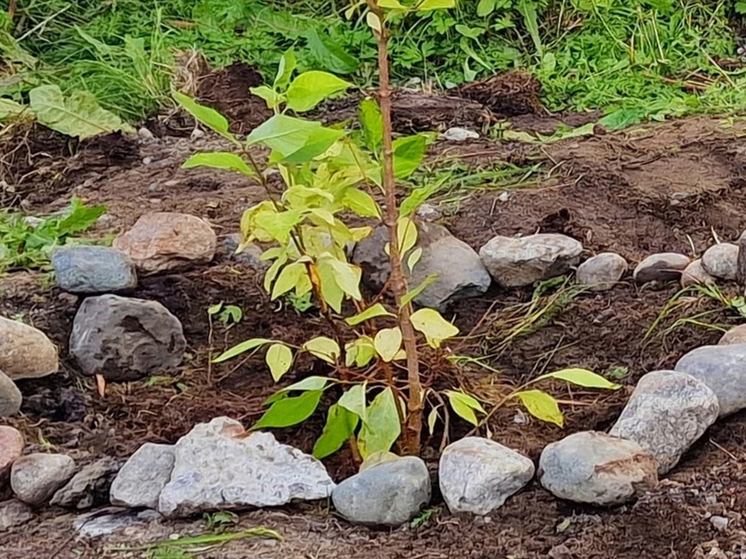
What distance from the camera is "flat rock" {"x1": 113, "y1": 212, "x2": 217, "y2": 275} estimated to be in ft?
8.47

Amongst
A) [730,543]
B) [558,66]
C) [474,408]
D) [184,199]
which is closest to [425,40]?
[558,66]

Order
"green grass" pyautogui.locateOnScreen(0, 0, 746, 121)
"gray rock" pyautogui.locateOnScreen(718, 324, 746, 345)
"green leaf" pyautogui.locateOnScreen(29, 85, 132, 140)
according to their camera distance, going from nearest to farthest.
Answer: "gray rock" pyautogui.locateOnScreen(718, 324, 746, 345)
"green leaf" pyautogui.locateOnScreen(29, 85, 132, 140)
"green grass" pyautogui.locateOnScreen(0, 0, 746, 121)

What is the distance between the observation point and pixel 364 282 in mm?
2490

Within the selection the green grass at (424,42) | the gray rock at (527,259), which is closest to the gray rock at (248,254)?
the gray rock at (527,259)

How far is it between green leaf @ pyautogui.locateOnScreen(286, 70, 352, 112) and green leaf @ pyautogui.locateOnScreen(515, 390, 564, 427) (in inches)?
22.9

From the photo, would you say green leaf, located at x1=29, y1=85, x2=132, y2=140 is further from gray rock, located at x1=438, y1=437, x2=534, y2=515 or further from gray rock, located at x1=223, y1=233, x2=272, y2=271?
gray rock, located at x1=438, y1=437, x2=534, y2=515

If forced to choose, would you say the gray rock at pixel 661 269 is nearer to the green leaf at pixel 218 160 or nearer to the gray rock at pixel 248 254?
the gray rock at pixel 248 254

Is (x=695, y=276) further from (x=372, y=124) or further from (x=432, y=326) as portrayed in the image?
(x=372, y=124)

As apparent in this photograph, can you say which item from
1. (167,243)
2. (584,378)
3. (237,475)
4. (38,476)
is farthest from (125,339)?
(584,378)

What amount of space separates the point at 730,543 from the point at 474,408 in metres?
0.50

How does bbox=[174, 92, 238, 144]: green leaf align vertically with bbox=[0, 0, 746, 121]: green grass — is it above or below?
above

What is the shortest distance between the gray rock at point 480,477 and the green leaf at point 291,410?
0.25 m

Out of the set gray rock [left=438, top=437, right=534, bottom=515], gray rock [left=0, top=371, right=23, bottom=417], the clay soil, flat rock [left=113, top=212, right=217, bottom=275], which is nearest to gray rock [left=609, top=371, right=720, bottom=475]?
the clay soil

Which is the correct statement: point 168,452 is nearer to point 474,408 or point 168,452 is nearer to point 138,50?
point 474,408
